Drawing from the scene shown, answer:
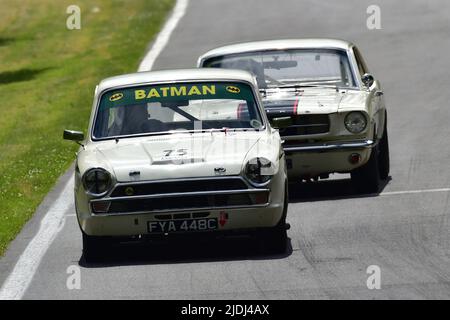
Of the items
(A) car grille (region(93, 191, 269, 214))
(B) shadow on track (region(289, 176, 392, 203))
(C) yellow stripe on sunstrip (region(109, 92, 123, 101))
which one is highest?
(C) yellow stripe on sunstrip (region(109, 92, 123, 101))

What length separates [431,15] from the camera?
1218 inches

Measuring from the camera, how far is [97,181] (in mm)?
10828

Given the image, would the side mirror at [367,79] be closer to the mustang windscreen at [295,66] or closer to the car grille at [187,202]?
the mustang windscreen at [295,66]

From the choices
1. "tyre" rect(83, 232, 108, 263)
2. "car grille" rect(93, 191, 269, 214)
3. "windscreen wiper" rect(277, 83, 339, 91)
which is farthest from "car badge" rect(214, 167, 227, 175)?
"windscreen wiper" rect(277, 83, 339, 91)

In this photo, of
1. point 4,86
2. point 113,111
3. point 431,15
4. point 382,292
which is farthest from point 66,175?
point 431,15

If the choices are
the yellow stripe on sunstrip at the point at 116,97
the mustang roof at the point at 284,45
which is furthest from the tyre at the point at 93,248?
the mustang roof at the point at 284,45

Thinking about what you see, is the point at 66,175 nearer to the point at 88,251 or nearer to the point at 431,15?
the point at 88,251

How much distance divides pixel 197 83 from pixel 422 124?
7.44 m

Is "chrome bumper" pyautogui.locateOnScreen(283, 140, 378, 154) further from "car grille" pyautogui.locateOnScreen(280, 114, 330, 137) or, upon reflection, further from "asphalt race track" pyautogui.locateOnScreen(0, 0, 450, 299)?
"asphalt race track" pyautogui.locateOnScreen(0, 0, 450, 299)

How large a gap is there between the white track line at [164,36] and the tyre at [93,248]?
14.3 m

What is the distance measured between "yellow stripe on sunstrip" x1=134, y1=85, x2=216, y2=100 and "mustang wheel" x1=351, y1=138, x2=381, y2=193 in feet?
8.44

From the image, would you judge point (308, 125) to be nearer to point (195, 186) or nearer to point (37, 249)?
point (37, 249)

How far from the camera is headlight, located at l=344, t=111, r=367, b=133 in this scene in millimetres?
A: 14031
